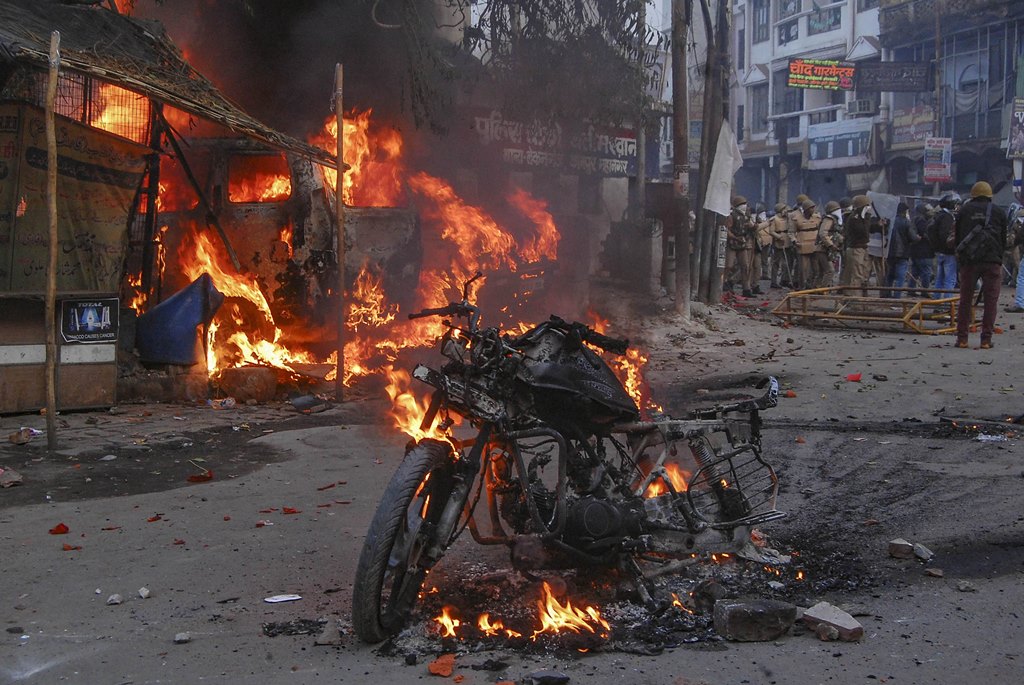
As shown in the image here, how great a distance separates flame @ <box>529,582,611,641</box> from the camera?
3867 millimetres

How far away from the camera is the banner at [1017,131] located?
1077 inches

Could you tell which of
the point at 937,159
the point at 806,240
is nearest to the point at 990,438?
A: the point at 806,240

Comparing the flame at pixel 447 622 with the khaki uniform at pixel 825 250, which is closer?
the flame at pixel 447 622

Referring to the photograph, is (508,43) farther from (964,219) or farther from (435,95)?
(964,219)

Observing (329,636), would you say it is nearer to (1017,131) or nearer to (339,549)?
(339,549)

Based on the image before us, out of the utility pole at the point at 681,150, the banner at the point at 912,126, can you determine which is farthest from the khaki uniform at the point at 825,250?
the banner at the point at 912,126

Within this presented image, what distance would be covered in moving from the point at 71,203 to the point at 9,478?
4.02 m

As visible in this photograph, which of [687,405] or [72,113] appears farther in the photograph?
[72,113]

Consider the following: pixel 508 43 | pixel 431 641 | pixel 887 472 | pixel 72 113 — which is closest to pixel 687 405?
pixel 887 472

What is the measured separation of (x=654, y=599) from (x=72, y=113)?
29.3 ft

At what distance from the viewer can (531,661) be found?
3.59 metres

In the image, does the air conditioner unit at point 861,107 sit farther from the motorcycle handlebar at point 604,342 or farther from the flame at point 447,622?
the flame at point 447,622

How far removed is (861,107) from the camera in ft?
124

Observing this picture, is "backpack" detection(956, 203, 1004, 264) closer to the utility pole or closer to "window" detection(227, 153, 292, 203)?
the utility pole
